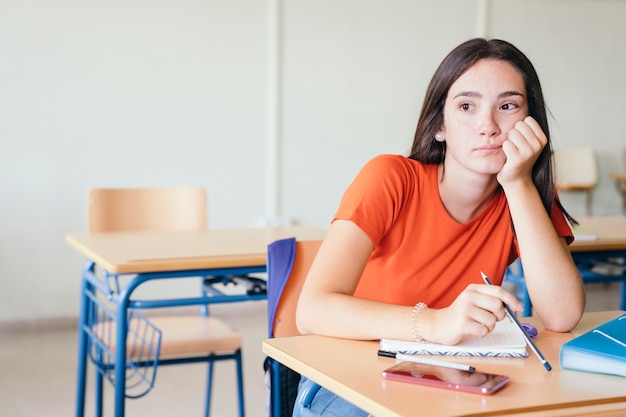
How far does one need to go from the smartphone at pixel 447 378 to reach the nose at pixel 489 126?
578mm

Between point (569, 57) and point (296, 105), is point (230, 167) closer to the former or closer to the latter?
point (296, 105)

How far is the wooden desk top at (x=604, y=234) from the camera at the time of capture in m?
2.91

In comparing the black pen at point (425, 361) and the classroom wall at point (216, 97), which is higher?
the classroom wall at point (216, 97)

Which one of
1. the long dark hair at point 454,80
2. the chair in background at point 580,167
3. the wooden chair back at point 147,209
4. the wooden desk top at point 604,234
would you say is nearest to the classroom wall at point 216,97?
the chair in background at point 580,167

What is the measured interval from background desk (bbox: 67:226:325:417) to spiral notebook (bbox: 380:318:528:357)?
3.43 feet

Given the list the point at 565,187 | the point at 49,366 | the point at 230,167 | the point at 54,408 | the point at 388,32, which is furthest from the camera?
the point at 565,187

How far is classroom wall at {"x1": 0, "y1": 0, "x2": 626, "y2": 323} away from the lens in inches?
178

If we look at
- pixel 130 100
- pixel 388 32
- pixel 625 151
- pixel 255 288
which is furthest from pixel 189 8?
pixel 625 151

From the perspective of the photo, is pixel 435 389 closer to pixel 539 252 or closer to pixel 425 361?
pixel 425 361

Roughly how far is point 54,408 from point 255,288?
134 centimetres

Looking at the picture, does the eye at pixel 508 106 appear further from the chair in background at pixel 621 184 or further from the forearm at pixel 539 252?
the chair in background at pixel 621 184

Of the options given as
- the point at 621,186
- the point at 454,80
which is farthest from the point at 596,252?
the point at 621,186

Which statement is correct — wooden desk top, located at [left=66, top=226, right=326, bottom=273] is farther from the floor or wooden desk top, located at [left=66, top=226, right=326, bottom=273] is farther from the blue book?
the blue book

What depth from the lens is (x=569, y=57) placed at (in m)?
6.11
